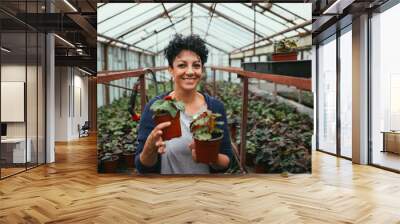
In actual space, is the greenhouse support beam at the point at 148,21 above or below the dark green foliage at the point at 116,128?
above

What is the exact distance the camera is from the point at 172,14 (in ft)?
23.0

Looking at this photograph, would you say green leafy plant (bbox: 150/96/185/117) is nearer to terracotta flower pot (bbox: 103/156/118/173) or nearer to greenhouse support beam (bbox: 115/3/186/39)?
terracotta flower pot (bbox: 103/156/118/173)

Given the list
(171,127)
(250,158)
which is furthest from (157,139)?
(250,158)

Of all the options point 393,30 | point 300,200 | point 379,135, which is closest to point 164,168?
point 300,200

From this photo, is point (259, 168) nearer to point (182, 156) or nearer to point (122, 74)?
point (182, 156)

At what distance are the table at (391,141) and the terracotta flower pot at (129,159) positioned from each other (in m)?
4.62

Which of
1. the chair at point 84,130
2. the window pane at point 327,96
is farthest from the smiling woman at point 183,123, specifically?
the chair at point 84,130

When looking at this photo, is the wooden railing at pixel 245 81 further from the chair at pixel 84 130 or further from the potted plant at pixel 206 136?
the chair at pixel 84 130

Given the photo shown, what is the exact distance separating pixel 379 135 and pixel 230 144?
3.18m

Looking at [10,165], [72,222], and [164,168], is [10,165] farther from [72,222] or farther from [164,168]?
[72,222]

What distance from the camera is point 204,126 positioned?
6.47 m

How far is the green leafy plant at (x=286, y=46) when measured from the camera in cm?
694

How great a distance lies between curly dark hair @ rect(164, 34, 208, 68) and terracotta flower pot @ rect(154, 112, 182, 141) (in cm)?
89

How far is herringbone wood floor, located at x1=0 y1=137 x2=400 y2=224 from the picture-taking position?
170 inches
